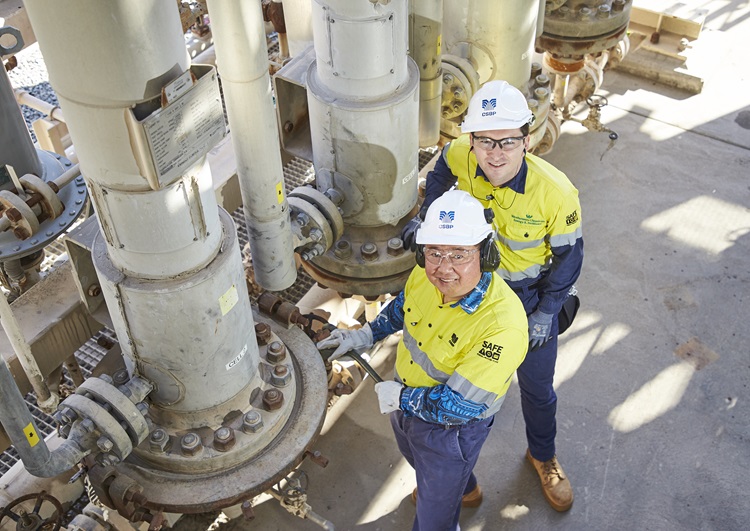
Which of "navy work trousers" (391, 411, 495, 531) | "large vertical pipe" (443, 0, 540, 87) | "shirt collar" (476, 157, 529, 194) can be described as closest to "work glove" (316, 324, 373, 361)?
"navy work trousers" (391, 411, 495, 531)

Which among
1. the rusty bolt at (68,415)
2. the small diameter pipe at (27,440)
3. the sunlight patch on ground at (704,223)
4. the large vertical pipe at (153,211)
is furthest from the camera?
the sunlight patch on ground at (704,223)

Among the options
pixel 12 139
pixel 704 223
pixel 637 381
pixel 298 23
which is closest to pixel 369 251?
pixel 298 23

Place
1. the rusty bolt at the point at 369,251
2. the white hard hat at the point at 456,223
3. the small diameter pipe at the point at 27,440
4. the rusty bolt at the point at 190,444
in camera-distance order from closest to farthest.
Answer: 1. the small diameter pipe at the point at 27,440
2. the white hard hat at the point at 456,223
3. the rusty bolt at the point at 190,444
4. the rusty bolt at the point at 369,251

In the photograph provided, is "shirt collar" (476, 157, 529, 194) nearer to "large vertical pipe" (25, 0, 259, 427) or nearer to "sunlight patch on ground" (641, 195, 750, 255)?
"large vertical pipe" (25, 0, 259, 427)

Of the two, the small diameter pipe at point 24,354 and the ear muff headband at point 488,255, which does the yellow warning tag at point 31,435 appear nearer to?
the small diameter pipe at point 24,354

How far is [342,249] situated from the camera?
3.20 m

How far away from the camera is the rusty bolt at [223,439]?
2.44m

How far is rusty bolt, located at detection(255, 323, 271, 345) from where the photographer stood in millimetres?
2748

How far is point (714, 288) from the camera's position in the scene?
4.37 m

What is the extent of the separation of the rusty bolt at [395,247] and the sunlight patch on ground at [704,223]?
2.17 meters

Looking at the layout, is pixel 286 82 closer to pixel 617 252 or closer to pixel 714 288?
pixel 617 252

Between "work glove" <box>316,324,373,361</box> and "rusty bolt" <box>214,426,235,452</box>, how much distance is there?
52 cm

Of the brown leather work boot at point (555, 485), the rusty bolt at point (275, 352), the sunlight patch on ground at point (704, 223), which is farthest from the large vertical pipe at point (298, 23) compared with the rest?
the sunlight patch on ground at point (704, 223)

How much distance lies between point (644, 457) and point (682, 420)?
0.31m
